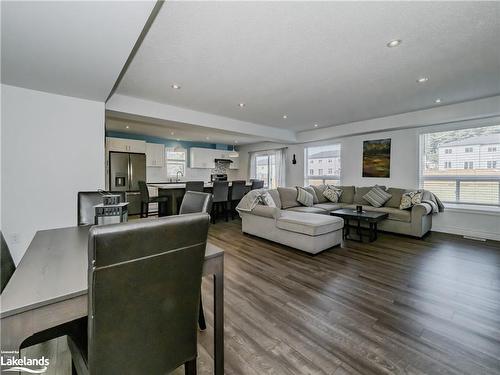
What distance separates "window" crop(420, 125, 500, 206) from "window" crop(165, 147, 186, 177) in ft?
23.3

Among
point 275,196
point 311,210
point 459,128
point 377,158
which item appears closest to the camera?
point 459,128

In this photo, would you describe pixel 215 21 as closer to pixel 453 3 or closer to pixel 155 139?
pixel 453 3

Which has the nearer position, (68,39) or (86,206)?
(68,39)

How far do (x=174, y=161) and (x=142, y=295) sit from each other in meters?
7.60

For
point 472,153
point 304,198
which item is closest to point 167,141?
point 304,198

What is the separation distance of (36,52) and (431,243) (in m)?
5.76

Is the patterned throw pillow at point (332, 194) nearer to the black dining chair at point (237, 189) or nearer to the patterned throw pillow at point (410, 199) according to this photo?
the patterned throw pillow at point (410, 199)

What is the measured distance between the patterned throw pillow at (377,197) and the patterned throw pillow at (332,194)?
757 millimetres

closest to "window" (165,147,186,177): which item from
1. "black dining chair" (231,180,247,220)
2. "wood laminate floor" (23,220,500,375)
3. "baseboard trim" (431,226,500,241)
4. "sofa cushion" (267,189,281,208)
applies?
"black dining chair" (231,180,247,220)

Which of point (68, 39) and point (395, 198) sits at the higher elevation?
point (68, 39)

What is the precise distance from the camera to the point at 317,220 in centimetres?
345

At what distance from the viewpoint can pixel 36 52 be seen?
1784mm

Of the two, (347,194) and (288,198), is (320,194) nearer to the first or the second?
(347,194)

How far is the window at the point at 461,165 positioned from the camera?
4.05 metres
